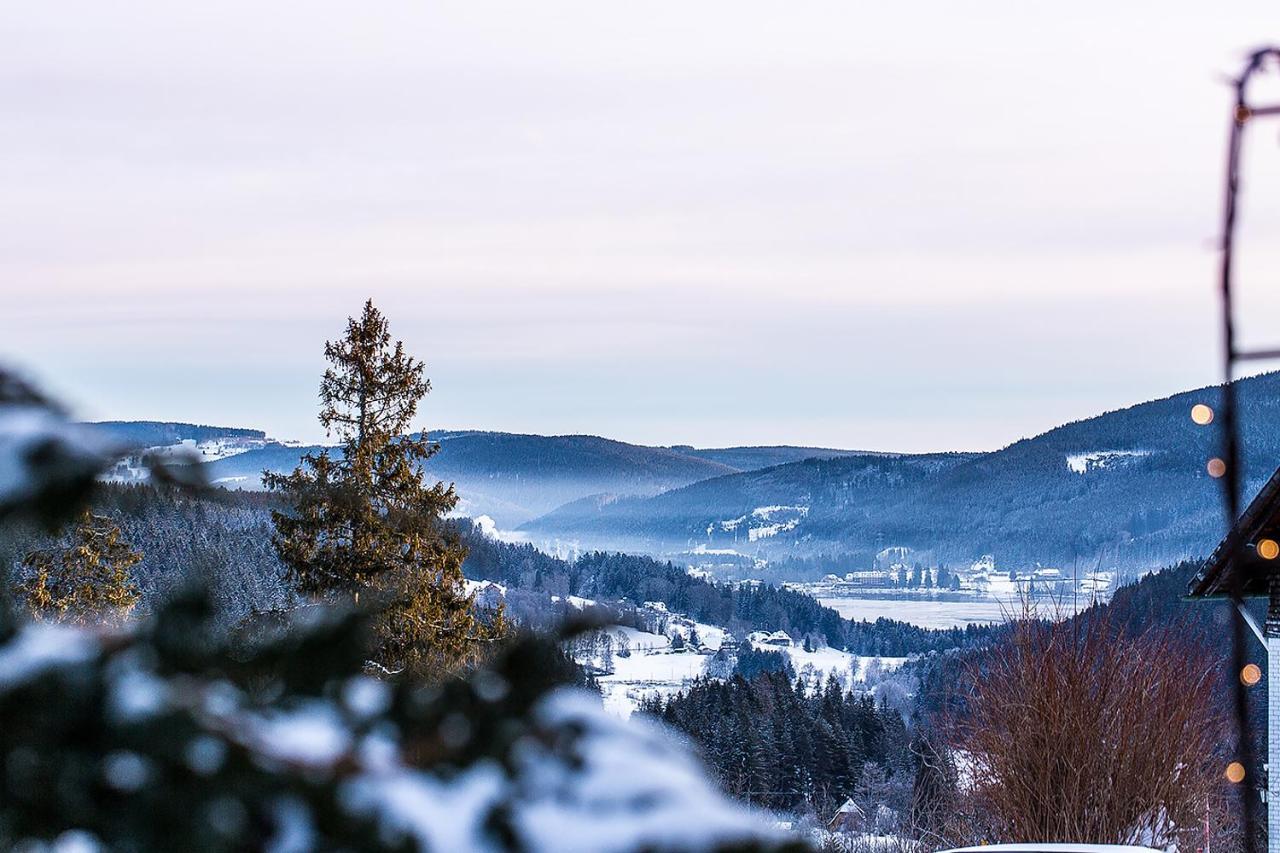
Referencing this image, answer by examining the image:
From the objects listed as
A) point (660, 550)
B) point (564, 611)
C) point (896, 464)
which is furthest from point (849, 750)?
point (660, 550)

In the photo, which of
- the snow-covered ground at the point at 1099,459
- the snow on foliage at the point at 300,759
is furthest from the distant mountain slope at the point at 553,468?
the snow on foliage at the point at 300,759

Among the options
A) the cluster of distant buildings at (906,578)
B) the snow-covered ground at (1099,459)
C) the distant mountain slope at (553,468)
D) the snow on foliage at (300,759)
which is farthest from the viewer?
the distant mountain slope at (553,468)

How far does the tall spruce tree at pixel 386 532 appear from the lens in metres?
20.8

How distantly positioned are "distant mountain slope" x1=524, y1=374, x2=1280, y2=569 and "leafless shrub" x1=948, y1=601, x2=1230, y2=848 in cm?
5897

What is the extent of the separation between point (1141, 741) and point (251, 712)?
12.9 m

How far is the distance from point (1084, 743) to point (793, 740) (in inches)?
1452

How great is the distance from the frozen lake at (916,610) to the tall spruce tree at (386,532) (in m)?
84.6

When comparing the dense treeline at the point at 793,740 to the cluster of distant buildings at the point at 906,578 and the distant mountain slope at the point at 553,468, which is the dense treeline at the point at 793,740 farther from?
the distant mountain slope at the point at 553,468

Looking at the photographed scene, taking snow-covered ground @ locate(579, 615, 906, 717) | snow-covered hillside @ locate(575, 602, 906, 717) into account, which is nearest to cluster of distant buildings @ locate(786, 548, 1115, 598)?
snow-covered ground @ locate(579, 615, 906, 717)

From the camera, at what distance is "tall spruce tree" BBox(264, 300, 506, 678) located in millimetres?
20750

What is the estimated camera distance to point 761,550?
540 ft

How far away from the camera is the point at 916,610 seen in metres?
124

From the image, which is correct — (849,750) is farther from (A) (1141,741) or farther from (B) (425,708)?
(B) (425,708)

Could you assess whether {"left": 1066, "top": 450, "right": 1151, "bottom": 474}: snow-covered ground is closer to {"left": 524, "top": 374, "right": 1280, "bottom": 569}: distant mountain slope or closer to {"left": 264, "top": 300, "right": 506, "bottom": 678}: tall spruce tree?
{"left": 524, "top": 374, "right": 1280, "bottom": 569}: distant mountain slope
